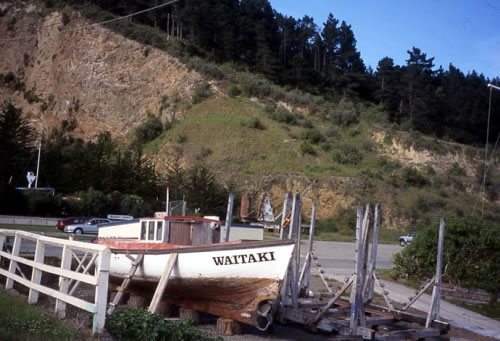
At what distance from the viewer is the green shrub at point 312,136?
63531mm

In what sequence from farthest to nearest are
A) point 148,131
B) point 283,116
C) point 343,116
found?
1. point 343,116
2. point 283,116
3. point 148,131

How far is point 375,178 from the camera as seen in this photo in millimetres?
60094

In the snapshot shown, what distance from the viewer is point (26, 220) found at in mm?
40781

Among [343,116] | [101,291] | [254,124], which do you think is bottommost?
[101,291]

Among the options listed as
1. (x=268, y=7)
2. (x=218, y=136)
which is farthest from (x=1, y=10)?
(x=268, y=7)

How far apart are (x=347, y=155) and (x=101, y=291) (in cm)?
5651

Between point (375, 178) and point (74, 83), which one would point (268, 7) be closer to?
point (74, 83)

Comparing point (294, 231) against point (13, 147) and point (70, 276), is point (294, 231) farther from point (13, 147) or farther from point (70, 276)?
point (13, 147)

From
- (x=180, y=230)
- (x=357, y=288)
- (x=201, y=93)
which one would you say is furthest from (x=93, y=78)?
(x=357, y=288)

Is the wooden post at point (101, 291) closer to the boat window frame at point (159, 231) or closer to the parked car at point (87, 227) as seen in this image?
the boat window frame at point (159, 231)

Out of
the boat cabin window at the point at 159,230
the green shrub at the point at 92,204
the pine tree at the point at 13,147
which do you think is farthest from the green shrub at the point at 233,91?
the boat cabin window at the point at 159,230

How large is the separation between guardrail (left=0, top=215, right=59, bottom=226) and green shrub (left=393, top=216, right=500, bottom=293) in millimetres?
28227

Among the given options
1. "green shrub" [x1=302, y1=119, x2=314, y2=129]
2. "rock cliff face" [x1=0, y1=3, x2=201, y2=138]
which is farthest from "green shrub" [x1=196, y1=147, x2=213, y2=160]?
"green shrub" [x1=302, y1=119, x2=314, y2=129]

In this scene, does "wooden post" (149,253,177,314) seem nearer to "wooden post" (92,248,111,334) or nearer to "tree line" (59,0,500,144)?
"wooden post" (92,248,111,334)
